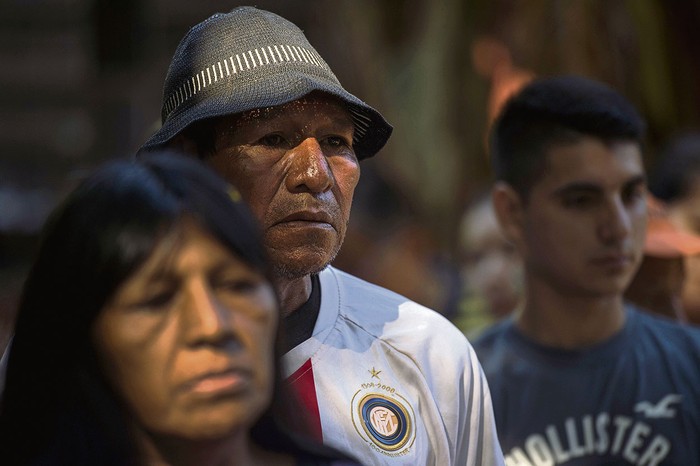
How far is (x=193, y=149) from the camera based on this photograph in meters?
2.90

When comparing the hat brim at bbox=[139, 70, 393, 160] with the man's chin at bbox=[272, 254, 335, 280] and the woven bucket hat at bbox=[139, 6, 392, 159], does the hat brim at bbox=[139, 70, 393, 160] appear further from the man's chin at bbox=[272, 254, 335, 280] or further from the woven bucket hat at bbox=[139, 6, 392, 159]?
the man's chin at bbox=[272, 254, 335, 280]

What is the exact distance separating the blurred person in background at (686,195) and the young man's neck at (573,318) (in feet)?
2.76

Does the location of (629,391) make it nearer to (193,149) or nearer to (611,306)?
(611,306)

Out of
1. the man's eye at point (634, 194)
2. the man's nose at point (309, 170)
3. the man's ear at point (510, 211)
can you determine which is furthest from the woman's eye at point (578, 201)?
the man's nose at point (309, 170)

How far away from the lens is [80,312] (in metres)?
1.85

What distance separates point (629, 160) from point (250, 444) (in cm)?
286

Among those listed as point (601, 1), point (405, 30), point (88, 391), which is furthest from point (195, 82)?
point (405, 30)

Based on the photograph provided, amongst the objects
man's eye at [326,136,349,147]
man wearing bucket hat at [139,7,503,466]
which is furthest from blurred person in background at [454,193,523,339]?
man's eye at [326,136,349,147]

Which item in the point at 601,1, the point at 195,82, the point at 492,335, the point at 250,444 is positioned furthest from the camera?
the point at 601,1

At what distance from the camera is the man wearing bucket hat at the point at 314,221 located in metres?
2.72

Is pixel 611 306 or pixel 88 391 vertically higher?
pixel 88 391

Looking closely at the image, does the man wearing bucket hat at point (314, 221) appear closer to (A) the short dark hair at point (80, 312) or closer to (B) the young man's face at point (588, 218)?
(A) the short dark hair at point (80, 312)

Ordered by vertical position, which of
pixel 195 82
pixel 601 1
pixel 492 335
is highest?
pixel 195 82

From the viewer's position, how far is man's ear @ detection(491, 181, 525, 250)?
476cm
